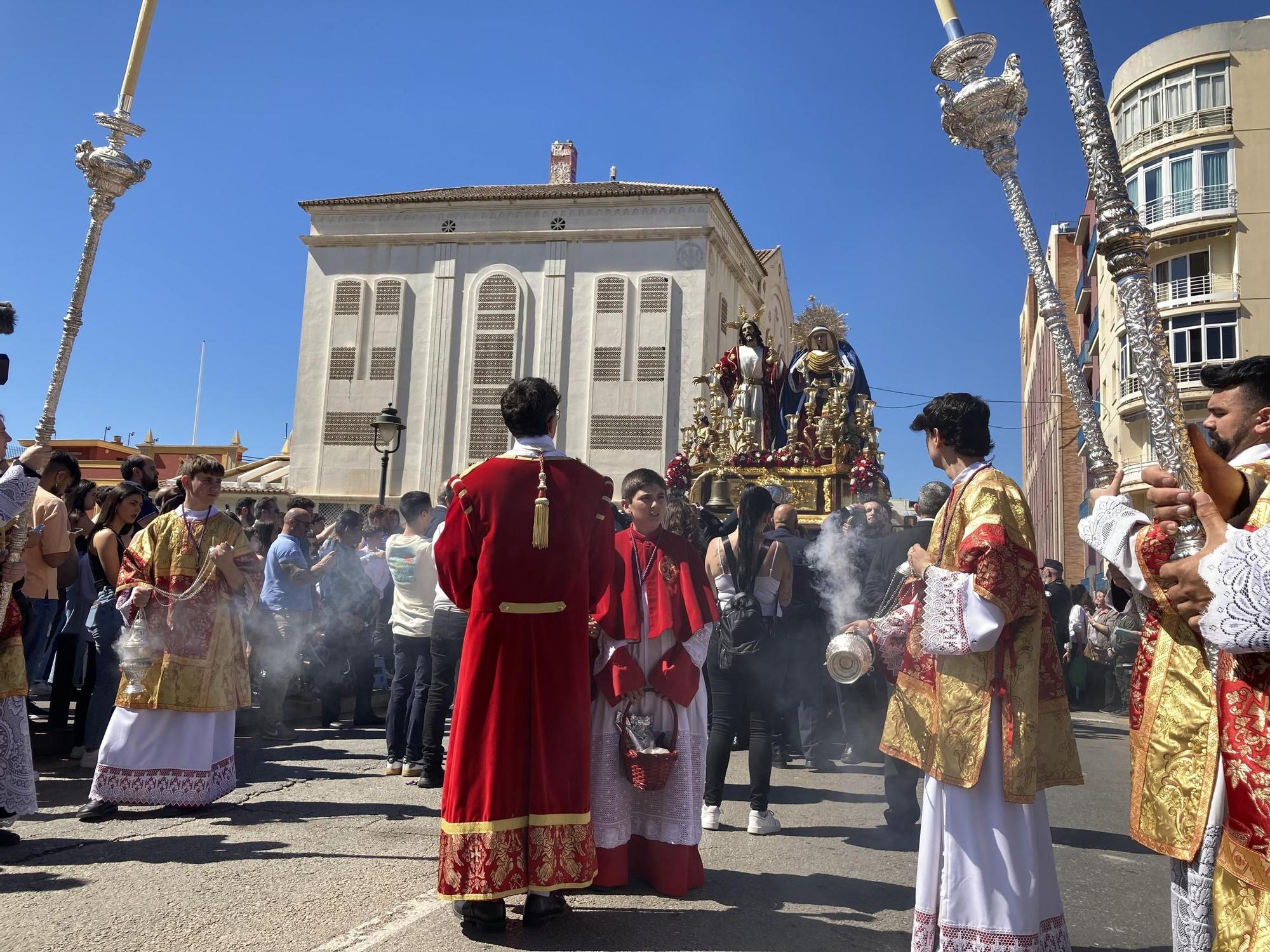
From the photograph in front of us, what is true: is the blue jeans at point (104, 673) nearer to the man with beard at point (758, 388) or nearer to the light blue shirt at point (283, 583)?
the light blue shirt at point (283, 583)

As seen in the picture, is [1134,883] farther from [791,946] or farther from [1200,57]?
[1200,57]

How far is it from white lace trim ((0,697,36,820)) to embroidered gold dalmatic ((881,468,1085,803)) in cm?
407

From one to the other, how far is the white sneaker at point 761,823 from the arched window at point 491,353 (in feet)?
81.5

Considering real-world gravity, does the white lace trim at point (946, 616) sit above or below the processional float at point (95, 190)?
below

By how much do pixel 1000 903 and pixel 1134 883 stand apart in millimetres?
1832

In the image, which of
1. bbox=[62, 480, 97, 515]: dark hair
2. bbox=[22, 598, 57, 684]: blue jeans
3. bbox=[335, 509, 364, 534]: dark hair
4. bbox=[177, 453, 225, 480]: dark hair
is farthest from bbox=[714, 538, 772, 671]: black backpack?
bbox=[62, 480, 97, 515]: dark hair

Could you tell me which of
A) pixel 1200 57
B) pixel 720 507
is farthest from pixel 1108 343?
pixel 720 507

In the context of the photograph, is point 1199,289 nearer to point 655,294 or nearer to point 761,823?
point 655,294

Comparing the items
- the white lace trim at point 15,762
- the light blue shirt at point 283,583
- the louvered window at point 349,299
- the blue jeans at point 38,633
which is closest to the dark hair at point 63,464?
the blue jeans at point 38,633

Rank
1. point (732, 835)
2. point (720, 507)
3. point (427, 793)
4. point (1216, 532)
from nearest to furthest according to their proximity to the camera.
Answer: point (1216, 532)
point (732, 835)
point (427, 793)
point (720, 507)

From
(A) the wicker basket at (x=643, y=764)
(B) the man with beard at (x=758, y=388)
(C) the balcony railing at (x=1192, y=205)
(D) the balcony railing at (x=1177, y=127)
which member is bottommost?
(A) the wicker basket at (x=643, y=764)

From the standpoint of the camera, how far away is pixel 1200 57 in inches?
934

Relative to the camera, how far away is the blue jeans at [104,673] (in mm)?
6043

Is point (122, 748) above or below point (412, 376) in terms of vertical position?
below
